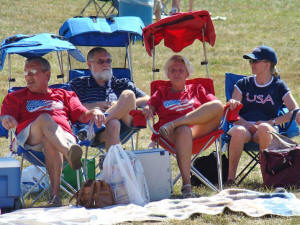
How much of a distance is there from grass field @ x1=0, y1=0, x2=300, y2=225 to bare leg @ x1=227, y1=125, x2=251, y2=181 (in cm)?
224

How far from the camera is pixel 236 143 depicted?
562 cm

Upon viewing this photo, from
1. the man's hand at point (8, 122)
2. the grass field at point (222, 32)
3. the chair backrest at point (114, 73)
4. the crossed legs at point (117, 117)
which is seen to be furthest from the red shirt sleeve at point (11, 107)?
the grass field at point (222, 32)

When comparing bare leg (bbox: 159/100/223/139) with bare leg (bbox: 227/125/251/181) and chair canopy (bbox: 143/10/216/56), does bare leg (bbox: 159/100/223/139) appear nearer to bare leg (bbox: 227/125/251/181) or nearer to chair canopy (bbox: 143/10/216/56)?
bare leg (bbox: 227/125/251/181)

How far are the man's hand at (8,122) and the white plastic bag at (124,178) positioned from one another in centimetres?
69

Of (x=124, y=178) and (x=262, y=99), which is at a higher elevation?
(x=262, y=99)

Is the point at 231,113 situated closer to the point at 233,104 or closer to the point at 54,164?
the point at 233,104

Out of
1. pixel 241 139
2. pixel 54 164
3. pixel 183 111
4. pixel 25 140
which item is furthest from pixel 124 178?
pixel 241 139

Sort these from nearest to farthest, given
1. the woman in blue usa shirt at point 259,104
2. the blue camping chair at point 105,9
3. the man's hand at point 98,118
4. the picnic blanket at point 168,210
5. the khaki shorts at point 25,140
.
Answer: the picnic blanket at point 168,210 < the khaki shorts at point 25,140 < the man's hand at point 98,118 < the woman in blue usa shirt at point 259,104 < the blue camping chair at point 105,9

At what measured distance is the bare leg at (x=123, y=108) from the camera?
524 cm

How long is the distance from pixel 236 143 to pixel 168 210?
51.1 inches

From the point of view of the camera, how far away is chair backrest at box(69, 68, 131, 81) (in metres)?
6.25

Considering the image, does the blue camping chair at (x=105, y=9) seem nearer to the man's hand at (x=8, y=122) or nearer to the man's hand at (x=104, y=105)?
the man's hand at (x=104, y=105)

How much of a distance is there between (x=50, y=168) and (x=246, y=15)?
11.7m

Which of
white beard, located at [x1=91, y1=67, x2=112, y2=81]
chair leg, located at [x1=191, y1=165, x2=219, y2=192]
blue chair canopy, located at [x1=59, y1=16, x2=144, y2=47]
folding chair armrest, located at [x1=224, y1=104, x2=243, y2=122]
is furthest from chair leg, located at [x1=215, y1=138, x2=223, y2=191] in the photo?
blue chair canopy, located at [x1=59, y1=16, x2=144, y2=47]
